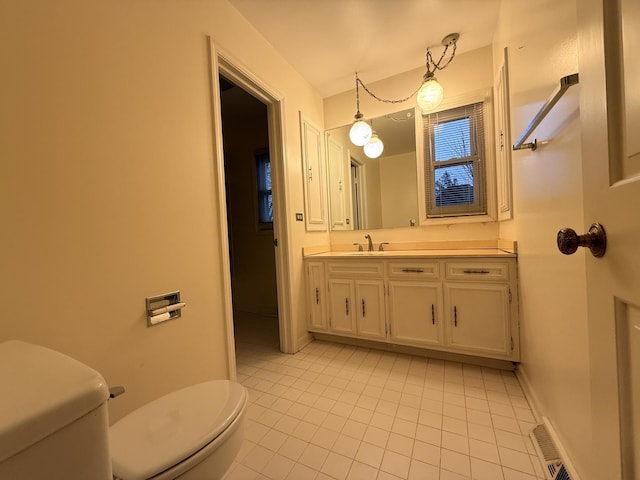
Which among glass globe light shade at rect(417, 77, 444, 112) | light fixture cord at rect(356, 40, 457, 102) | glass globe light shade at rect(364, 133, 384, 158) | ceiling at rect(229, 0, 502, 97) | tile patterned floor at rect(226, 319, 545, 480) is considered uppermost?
ceiling at rect(229, 0, 502, 97)

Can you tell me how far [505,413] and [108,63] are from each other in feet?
8.21

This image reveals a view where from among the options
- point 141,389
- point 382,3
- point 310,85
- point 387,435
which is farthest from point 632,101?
point 310,85

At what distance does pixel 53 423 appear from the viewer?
0.40 m

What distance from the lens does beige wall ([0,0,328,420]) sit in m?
0.82

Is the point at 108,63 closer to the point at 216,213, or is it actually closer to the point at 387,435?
the point at 216,213

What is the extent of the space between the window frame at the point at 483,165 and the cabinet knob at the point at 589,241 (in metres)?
1.85

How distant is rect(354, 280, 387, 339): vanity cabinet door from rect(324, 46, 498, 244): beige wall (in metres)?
0.64

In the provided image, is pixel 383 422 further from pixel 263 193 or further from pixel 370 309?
pixel 263 193

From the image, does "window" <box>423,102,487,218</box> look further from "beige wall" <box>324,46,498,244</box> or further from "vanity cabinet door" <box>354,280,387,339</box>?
"vanity cabinet door" <box>354,280,387,339</box>

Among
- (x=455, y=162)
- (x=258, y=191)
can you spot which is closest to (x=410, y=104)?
(x=455, y=162)

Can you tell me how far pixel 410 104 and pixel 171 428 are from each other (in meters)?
2.81

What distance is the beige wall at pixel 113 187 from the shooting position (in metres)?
0.82

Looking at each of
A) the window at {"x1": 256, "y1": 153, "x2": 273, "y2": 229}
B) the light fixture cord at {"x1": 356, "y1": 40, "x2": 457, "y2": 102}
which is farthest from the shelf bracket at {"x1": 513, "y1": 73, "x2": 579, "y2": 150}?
the window at {"x1": 256, "y1": 153, "x2": 273, "y2": 229}

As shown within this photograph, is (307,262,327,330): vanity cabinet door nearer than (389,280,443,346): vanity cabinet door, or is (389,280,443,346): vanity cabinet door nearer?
(389,280,443,346): vanity cabinet door
